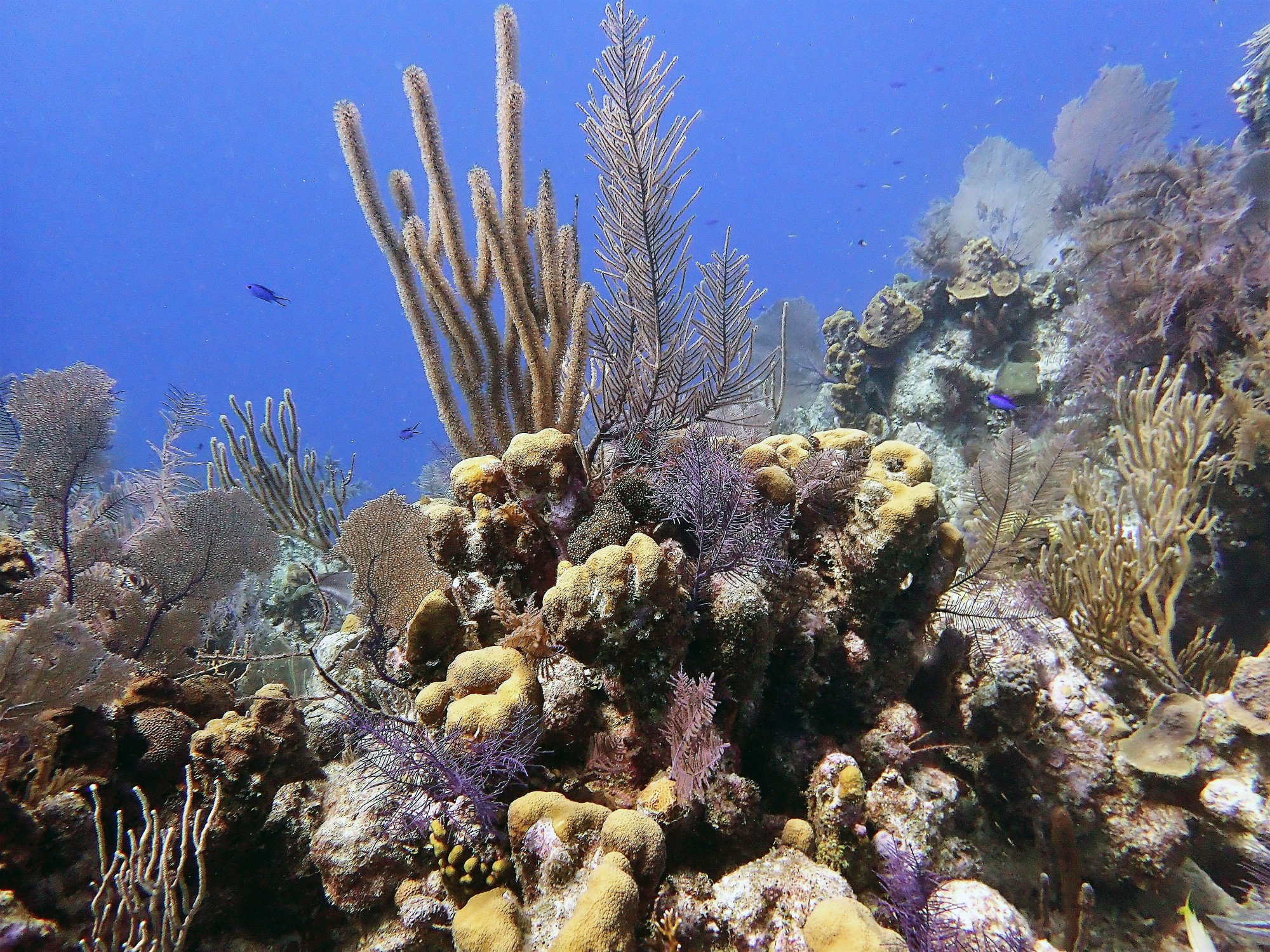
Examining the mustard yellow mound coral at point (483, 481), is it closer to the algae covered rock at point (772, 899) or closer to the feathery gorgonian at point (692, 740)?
the feathery gorgonian at point (692, 740)

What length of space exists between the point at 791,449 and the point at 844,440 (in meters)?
0.40

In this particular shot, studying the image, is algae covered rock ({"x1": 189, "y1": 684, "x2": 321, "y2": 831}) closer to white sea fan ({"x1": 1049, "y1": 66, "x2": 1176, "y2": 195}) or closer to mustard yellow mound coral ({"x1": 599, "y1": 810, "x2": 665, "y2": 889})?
mustard yellow mound coral ({"x1": 599, "y1": 810, "x2": 665, "y2": 889})

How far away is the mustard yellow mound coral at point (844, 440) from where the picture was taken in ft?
11.6

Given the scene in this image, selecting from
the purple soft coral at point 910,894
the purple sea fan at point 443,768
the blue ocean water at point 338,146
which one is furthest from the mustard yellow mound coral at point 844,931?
the blue ocean water at point 338,146

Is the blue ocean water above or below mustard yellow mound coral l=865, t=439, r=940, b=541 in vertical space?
above

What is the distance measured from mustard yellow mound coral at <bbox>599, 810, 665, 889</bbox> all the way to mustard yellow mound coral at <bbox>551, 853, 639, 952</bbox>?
0.08 meters

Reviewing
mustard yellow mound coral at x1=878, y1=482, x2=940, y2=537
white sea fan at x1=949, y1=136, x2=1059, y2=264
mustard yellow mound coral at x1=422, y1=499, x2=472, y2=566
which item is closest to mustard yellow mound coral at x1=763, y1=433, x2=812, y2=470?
mustard yellow mound coral at x1=878, y1=482, x2=940, y2=537

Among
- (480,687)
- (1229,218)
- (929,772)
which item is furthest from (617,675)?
(1229,218)

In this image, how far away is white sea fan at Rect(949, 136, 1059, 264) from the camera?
1281 cm

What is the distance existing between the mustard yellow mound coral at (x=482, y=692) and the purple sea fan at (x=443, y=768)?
5 centimetres

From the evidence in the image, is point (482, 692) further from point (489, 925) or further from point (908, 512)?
point (908, 512)

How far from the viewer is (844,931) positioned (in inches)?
69.5

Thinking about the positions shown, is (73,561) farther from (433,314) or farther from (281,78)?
(281,78)

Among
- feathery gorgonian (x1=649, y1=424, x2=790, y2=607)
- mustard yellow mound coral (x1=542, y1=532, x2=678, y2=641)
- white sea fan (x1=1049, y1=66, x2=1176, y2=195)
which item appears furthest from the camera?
white sea fan (x1=1049, y1=66, x2=1176, y2=195)
